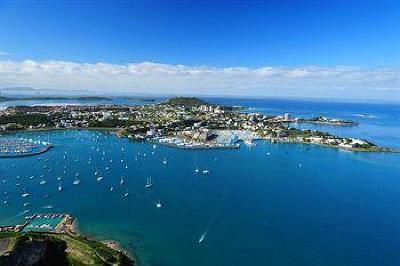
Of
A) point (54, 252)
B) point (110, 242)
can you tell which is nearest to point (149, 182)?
point (110, 242)

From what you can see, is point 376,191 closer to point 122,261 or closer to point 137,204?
point 137,204

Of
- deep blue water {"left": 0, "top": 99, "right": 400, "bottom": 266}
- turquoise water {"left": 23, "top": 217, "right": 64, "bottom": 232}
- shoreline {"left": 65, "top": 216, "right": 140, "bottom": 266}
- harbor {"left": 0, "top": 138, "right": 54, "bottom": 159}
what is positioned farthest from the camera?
harbor {"left": 0, "top": 138, "right": 54, "bottom": 159}

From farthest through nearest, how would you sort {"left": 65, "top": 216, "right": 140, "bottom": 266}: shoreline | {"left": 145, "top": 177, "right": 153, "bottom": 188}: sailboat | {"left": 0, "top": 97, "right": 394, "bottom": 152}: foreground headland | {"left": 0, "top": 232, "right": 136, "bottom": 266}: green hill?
{"left": 0, "top": 97, "right": 394, "bottom": 152}: foreground headland, {"left": 145, "top": 177, "right": 153, "bottom": 188}: sailboat, {"left": 65, "top": 216, "right": 140, "bottom": 266}: shoreline, {"left": 0, "top": 232, "right": 136, "bottom": 266}: green hill

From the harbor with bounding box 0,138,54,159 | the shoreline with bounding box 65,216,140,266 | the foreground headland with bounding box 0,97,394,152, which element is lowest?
the shoreline with bounding box 65,216,140,266

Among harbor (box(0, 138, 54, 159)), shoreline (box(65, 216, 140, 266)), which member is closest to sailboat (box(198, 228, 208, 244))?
shoreline (box(65, 216, 140, 266))

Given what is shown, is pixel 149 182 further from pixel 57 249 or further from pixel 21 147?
pixel 21 147

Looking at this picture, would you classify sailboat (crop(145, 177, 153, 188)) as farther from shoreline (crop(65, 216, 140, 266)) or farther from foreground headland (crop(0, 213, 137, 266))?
foreground headland (crop(0, 213, 137, 266))

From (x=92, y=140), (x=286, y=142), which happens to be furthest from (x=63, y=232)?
(x=286, y=142)

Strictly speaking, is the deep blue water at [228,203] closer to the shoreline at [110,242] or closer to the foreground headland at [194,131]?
the shoreline at [110,242]

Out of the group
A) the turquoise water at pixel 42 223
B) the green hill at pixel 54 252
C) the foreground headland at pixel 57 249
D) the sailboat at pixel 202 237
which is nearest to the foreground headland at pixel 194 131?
the turquoise water at pixel 42 223
